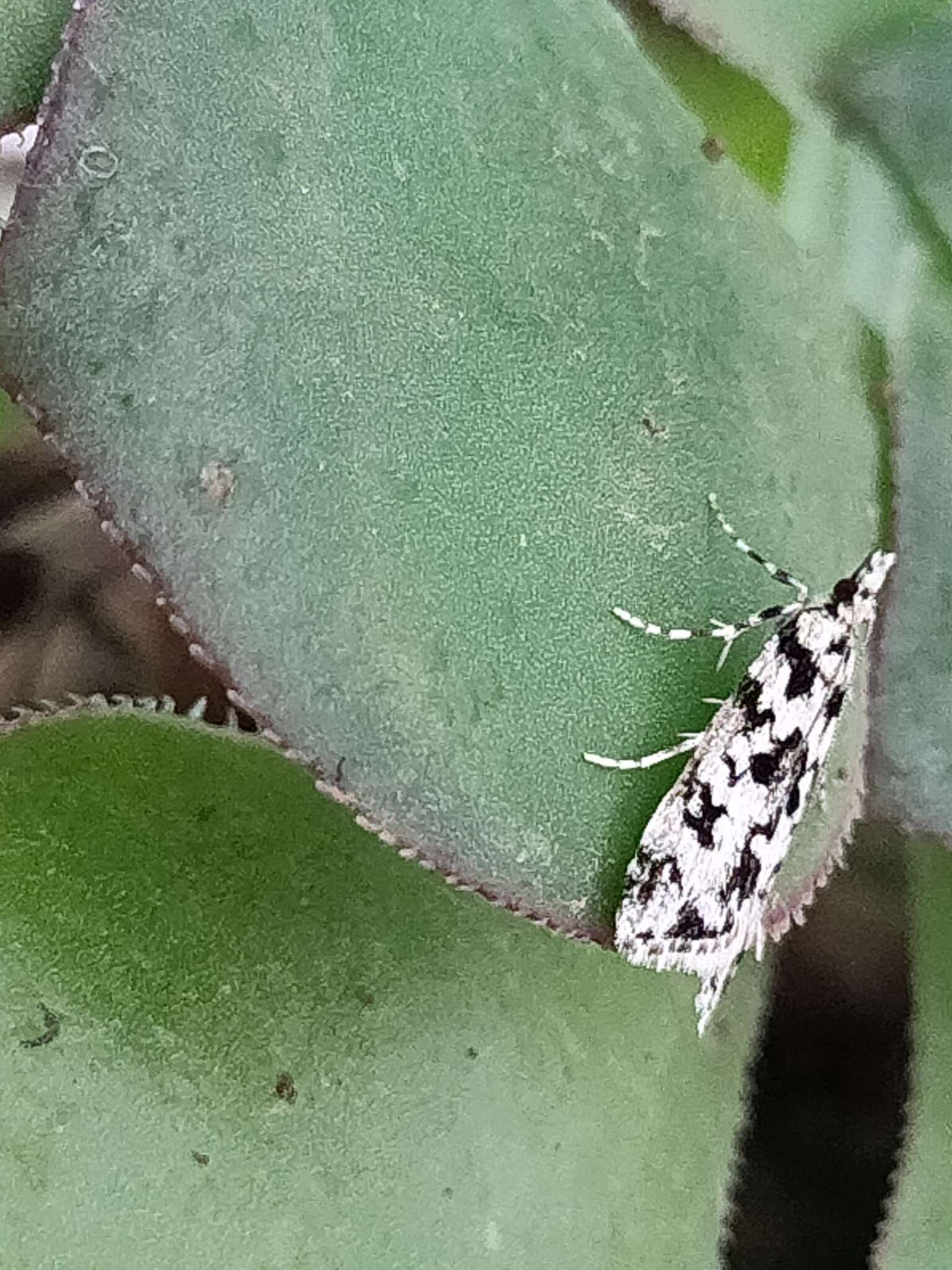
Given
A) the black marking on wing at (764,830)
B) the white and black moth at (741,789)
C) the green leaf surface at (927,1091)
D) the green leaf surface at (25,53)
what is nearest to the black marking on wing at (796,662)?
the white and black moth at (741,789)

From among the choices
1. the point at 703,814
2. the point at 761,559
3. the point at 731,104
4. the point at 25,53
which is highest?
the point at 25,53

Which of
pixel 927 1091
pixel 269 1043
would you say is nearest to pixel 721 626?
pixel 269 1043

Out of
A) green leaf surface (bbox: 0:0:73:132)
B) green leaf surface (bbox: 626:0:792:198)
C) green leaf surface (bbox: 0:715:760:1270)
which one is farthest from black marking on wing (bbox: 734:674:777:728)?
green leaf surface (bbox: 0:0:73:132)

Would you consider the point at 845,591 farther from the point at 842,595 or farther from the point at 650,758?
the point at 650,758

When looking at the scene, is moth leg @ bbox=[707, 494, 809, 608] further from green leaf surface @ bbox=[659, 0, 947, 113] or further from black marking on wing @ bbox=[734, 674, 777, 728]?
green leaf surface @ bbox=[659, 0, 947, 113]

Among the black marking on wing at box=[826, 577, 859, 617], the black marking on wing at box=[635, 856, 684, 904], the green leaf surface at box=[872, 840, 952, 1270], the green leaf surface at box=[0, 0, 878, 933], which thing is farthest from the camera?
the green leaf surface at box=[872, 840, 952, 1270]

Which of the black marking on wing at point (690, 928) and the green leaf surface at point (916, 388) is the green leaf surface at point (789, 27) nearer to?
the green leaf surface at point (916, 388)
